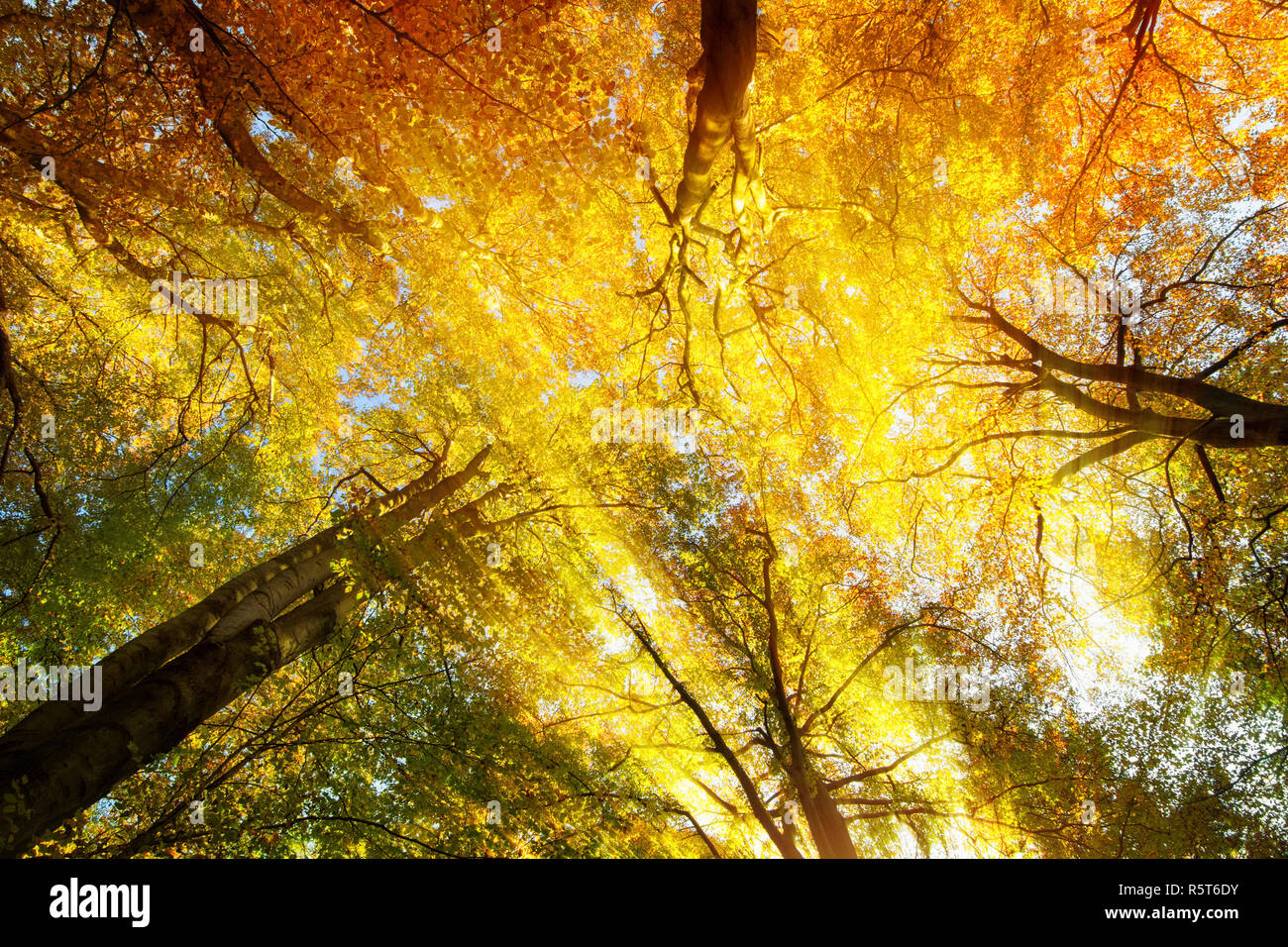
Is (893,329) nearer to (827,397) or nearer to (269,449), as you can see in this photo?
(827,397)

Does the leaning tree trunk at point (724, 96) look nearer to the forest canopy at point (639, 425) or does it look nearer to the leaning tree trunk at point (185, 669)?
the forest canopy at point (639, 425)

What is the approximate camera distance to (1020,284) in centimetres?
945

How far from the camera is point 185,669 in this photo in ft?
15.2

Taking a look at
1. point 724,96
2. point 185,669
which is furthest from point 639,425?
point 185,669

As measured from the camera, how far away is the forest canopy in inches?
206

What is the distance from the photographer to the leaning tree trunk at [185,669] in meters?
3.46

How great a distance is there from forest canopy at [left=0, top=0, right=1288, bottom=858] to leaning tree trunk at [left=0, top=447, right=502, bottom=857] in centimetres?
5

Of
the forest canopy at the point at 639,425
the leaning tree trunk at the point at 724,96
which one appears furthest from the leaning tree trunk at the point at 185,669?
the leaning tree trunk at the point at 724,96

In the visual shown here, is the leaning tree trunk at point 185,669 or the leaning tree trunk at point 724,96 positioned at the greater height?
the leaning tree trunk at point 724,96

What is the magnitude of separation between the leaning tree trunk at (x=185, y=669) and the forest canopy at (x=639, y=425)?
55mm

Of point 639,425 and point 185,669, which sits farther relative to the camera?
point 639,425

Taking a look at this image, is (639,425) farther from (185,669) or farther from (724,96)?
(185,669)

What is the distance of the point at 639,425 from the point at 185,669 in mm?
7507

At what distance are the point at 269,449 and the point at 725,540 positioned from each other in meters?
9.98
